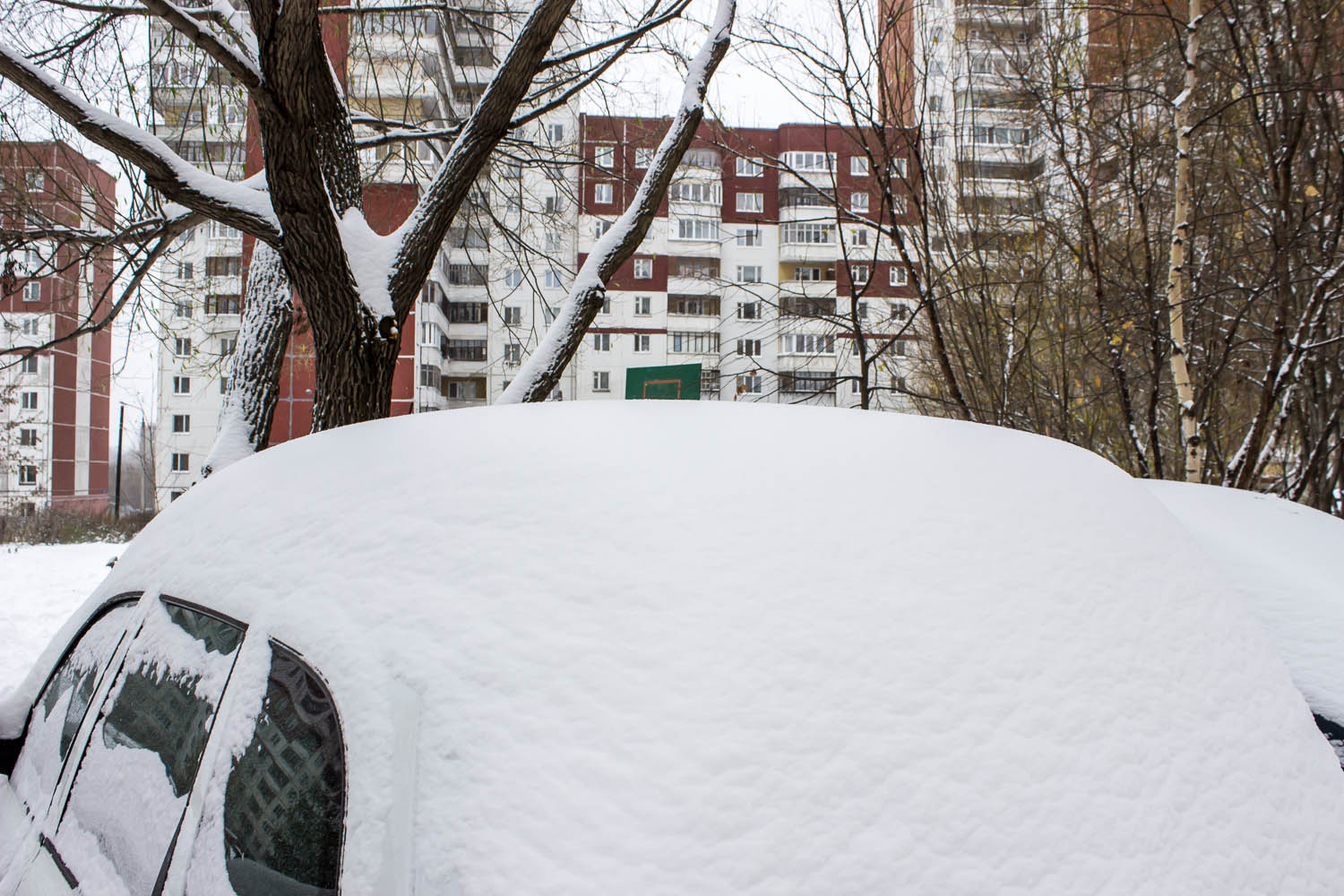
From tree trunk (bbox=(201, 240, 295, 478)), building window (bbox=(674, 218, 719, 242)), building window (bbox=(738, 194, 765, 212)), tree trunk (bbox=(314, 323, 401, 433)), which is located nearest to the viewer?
tree trunk (bbox=(314, 323, 401, 433))

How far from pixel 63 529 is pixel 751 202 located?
125 feet

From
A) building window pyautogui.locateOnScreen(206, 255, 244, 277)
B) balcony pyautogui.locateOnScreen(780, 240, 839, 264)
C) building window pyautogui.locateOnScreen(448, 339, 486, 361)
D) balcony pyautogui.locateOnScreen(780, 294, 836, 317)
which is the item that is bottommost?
balcony pyautogui.locateOnScreen(780, 294, 836, 317)

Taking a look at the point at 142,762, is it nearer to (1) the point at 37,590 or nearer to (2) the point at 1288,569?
(2) the point at 1288,569

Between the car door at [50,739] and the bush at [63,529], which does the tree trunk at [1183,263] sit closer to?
the car door at [50,739]

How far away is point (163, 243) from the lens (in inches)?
242

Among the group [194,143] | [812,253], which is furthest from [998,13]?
[812,253]

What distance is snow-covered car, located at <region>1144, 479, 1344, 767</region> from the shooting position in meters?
1.45

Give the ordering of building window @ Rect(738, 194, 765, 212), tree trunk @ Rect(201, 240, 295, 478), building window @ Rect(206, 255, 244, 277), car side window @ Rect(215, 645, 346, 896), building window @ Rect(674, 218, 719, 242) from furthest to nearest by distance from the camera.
→ building window @ Rect(738, 194, 765, 212) < building window @ Rect(674, 218, 719, 242) < building window @ Rect(206, 255, 244, 277) < tree trunk @ Rect(201, 240, 295, 478) < car side window @ Rect(215, 645, 346, 896)

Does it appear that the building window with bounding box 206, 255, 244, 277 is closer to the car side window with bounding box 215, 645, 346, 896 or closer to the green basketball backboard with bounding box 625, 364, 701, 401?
the green basketball backboard with bounding box 625, 364, 701, 401

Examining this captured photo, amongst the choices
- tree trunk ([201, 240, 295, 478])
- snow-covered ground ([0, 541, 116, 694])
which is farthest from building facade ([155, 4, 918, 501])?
snow-covered ground ([0, 541, 116, 694])

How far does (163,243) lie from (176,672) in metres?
5.84

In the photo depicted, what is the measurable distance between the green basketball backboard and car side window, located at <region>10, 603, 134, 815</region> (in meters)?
1.29

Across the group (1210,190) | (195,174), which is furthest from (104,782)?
(1210,190)

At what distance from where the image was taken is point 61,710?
1.97 m
